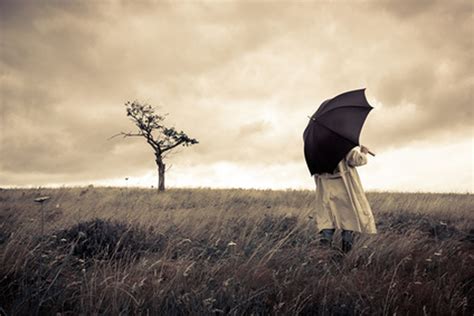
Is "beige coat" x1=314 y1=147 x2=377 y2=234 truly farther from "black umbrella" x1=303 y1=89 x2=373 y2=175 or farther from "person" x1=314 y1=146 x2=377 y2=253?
"black umbrella" x1=303 y1=89 x2=373 y2=175

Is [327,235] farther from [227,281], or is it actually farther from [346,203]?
[227,281]

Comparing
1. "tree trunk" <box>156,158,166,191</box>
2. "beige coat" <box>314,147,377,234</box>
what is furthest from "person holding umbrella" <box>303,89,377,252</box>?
"tree trunk" <box>156,158,166,191</box>

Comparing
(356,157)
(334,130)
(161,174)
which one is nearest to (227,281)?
(334,130)

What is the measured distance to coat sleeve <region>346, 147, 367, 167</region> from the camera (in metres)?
6.45

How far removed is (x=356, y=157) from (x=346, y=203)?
803 millimetres

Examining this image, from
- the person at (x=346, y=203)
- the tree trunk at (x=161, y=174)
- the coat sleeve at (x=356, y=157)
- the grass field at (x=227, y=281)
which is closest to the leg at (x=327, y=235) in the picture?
the person at (x=346, y=203)

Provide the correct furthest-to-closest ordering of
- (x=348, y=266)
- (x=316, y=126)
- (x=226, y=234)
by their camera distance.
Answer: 1. (x=226, y=234)
2. (x=316, y=126)
3. (x=348, y=266)

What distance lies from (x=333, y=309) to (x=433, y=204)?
38.7 feet

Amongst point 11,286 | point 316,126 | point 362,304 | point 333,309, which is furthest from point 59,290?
point 316,126

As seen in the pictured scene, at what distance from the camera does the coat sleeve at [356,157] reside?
6445 mm

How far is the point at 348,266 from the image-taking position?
5.57 meters

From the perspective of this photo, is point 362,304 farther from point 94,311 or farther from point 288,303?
point 94,311

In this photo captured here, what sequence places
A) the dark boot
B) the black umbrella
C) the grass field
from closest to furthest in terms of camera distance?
the grass field, the black umbrella, the dark boot

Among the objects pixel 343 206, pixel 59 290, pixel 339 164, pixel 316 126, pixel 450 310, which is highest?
pixel 316 126
